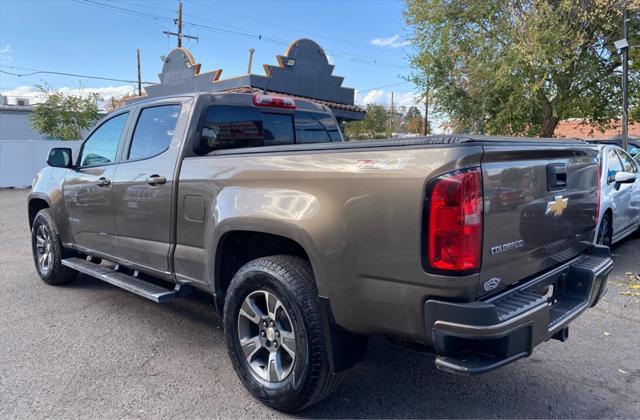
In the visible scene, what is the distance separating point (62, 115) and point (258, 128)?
27809mm

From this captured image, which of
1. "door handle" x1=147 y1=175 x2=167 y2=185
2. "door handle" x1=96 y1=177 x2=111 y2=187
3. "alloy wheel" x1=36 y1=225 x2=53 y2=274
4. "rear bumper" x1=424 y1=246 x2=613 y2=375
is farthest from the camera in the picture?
"alloy wheel" x1=36 y1=225 x2=53 y2=274

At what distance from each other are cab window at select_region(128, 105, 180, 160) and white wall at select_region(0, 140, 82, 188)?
17.2m

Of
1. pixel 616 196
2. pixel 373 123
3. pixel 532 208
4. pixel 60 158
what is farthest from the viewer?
pixel 373 123

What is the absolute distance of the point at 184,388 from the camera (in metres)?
3.30

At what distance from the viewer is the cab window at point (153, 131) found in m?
3.95

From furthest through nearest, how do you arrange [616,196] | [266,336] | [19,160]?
[19,160]
[616,196]
[266,336]

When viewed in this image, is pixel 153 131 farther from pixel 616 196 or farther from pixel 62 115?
pixel 62 115

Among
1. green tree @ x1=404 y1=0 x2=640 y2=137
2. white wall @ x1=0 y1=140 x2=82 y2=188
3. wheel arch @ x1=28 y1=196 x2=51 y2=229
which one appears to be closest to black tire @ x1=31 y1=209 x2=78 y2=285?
wheel arch @ x1=28 y1=196 x2=51 y2=229

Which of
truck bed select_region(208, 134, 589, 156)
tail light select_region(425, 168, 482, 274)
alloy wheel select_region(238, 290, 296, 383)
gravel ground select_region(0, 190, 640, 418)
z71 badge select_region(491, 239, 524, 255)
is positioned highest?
truck bed select_region(208, 134, 589, 156)

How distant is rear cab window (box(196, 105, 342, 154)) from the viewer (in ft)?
12.7

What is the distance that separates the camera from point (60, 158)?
511 cm

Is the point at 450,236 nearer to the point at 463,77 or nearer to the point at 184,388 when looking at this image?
the point at 184,388

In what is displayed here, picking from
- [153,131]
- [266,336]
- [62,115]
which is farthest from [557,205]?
[62,115]

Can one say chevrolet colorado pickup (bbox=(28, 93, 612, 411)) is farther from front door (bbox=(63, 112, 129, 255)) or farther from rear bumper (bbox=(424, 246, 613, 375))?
front door (bbox=(63, 112, 129, 255))
